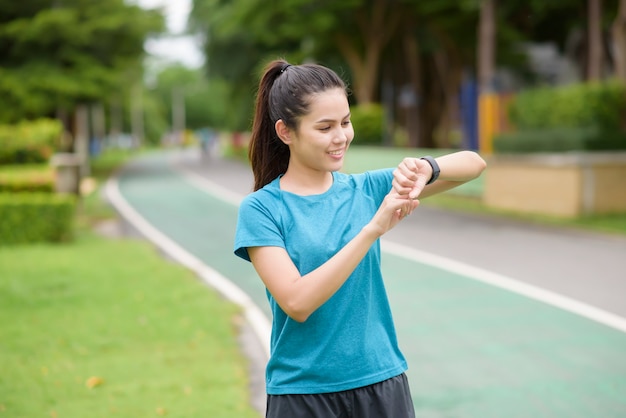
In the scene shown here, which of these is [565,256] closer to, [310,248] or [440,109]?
[310,248]

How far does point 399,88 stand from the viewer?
41.8 metres

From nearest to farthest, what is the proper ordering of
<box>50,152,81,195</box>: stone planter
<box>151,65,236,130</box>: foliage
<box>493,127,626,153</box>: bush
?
<box>50,152,81,195</box>: stone planter
<box>493,127,626,153</box>: bush
<box>151,65,236,130</box>: foliage

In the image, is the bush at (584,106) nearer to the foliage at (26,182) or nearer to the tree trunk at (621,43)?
the tree trunk at (621,43)

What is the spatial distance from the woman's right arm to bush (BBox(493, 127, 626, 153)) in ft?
50.0

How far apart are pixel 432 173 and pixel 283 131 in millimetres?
483

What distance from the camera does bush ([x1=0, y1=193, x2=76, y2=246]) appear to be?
13.5 metres

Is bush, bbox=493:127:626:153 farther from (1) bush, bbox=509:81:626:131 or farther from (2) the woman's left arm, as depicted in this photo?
(2) the woman's left arm

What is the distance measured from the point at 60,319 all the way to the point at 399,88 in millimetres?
35337

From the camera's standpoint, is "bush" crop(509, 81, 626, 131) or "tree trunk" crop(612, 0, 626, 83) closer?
"bush" crop(509, 81, 626, 131)

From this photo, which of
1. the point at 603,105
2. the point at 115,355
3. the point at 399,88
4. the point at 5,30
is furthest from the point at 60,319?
the point at 399,88

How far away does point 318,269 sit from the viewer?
7.70 ft

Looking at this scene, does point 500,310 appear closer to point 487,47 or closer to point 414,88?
point 487,47

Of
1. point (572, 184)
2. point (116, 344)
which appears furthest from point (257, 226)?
point (572, 184)

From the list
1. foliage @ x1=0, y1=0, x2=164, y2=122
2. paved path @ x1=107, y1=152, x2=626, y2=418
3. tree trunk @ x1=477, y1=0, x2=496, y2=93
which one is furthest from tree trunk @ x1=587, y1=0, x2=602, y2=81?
foliage @ x1=0, y1=0, x2=164, y2=122
